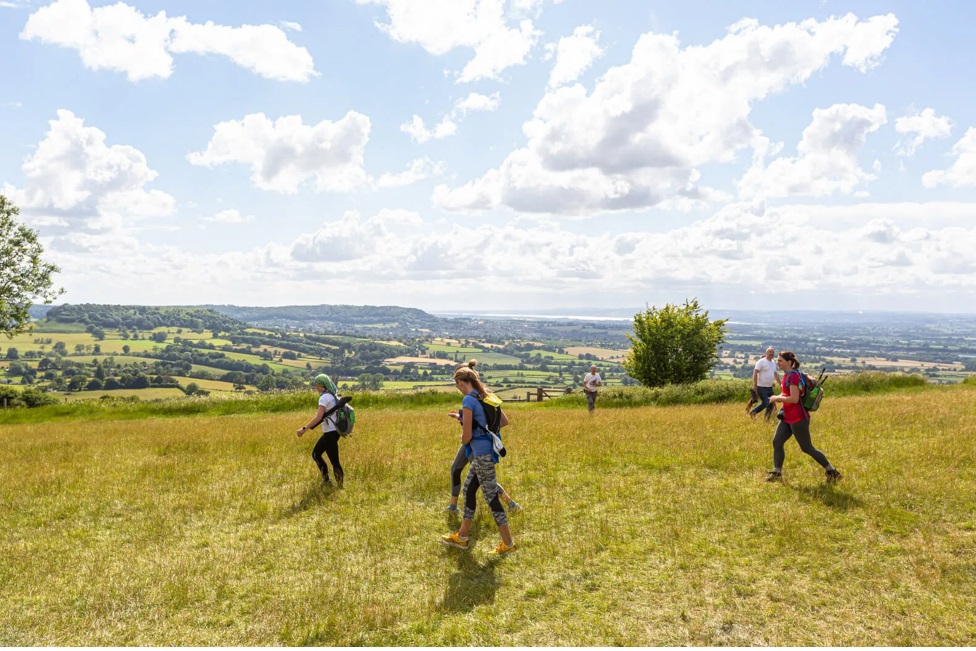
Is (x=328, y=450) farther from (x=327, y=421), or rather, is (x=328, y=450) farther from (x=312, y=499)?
(x=312, y=499)

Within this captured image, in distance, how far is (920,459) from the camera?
968 cm

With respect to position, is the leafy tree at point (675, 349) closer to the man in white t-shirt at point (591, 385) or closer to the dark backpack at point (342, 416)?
the man in white t-shirt at point (591, 385)

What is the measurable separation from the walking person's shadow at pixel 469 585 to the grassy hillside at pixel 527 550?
3 centimetres

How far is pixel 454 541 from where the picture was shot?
7320 millimetres

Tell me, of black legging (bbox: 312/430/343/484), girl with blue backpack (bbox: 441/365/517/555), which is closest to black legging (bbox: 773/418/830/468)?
girl with blue backpack (bbox: 441/365/517/555)

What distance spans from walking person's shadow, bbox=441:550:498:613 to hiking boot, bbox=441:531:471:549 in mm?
181

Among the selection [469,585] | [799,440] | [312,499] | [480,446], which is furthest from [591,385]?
[469,585]

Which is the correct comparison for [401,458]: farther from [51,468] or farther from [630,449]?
[51,468]

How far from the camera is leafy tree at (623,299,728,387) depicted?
31.7m

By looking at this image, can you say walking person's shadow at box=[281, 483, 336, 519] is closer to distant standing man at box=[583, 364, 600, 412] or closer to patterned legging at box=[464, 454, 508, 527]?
patterned legging at box=[464, 454, 508, 527]

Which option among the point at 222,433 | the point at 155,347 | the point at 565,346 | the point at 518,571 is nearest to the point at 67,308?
the point at 155,347

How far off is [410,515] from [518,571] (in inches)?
102

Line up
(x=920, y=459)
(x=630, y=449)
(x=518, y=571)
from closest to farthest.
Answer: (x=518, y=571), (x=920, y=459), (x=630, y=449)

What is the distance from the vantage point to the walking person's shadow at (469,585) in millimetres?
5828
